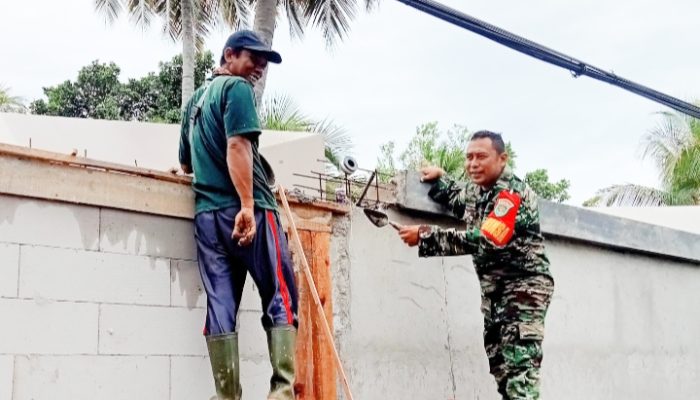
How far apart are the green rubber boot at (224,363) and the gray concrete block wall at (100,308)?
252mm

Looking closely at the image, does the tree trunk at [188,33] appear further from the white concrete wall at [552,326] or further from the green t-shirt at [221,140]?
the green t-shirt at [221,140]

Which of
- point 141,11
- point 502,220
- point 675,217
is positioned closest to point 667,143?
point 675,217

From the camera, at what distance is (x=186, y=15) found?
18.7m

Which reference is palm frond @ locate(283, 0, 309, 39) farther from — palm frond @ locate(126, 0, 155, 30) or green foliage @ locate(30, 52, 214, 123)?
green foliage @ locate(30, 52, 214, 123)

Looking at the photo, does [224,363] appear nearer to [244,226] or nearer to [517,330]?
[244,226]

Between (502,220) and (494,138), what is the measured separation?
543 millimetres

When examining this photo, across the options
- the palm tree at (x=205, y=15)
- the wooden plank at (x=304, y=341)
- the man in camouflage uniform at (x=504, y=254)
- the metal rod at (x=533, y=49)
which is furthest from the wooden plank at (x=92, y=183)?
the palm tree at (x=205, y=15)

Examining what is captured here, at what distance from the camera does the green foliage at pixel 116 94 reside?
2611 centimetres

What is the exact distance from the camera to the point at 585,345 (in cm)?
598

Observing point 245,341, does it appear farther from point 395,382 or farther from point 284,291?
point 395,382

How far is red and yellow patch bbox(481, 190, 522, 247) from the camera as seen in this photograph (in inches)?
161

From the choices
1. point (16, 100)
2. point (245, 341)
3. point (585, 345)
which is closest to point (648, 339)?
point (585, 345)

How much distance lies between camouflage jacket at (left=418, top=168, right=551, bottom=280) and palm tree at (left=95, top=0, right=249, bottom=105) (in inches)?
574

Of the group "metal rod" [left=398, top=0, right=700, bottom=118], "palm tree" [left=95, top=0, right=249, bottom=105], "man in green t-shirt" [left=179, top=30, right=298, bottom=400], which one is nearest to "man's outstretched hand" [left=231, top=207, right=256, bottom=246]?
"man in green t-shirt" [left=179, top=30, right=298, bottom=400]
